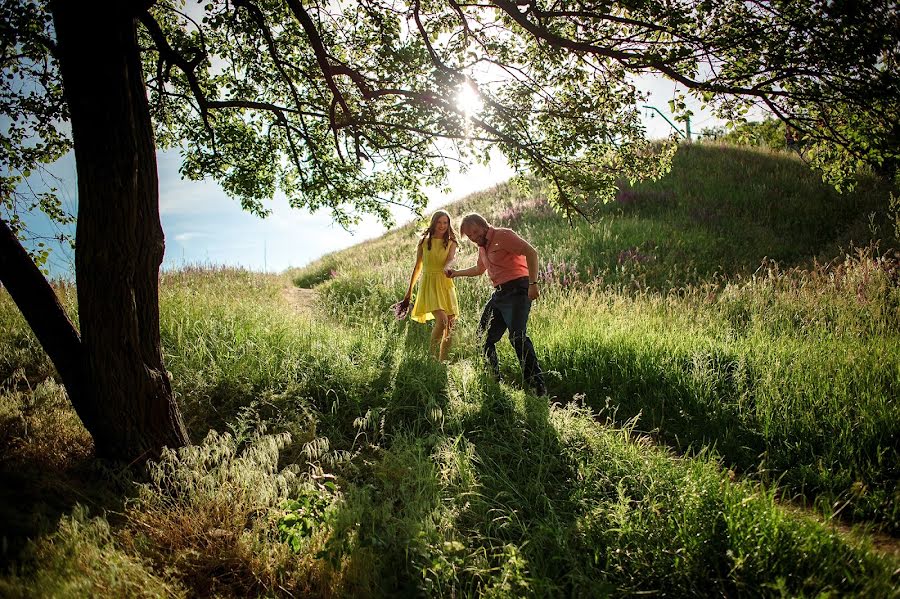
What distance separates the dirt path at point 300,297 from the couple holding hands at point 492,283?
5401 millimetres

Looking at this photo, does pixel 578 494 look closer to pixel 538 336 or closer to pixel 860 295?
pixel 538 336

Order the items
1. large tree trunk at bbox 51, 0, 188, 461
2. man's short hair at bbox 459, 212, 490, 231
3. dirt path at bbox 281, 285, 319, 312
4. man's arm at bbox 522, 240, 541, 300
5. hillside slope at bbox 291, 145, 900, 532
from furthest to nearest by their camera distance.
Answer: dirt path at bbox 281, 285, 319, 312 → man's short hair at bbox 459, 212, 490, 231 → man's arm at bbox 522, 240, 541, 300 → hillside slope at bbox 291, 145, 900, 532 → large tree trunk at bbox 51, 0, 188, 461

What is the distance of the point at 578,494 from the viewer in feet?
10.7

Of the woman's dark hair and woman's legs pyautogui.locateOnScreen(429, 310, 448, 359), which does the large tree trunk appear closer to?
woman's legs pyautogui.locateOnScreen(429, 310, 448, 359)

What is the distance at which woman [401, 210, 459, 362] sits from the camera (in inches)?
262

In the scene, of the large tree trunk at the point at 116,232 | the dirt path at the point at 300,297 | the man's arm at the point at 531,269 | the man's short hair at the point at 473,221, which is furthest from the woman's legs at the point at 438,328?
the dirt path at the point at 300,297

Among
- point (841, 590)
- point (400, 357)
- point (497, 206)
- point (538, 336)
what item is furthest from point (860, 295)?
point (497, 206)

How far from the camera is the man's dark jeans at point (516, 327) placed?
214 inches

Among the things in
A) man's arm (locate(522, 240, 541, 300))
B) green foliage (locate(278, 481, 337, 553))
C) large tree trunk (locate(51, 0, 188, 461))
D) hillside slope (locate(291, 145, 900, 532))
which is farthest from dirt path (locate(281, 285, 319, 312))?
green foliage (locate(278, 481, 337, 553))

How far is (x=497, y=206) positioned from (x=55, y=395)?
1665 centimetres

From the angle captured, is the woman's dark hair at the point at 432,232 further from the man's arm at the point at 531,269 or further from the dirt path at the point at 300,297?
the dirt path at the point at 300,297

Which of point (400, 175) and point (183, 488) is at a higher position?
point (400, 175)

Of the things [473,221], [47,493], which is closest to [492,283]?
[473,221]

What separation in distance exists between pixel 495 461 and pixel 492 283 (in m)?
2.83
